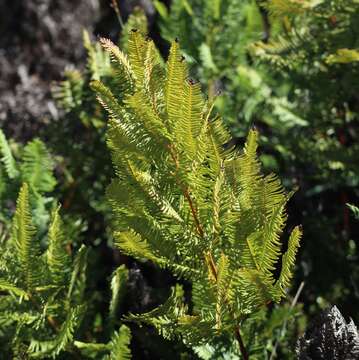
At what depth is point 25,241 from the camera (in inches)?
45.3

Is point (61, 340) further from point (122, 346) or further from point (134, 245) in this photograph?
point (134, 245)

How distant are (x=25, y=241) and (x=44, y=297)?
0.45ft

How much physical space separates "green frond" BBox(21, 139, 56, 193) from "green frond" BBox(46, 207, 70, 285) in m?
0.25

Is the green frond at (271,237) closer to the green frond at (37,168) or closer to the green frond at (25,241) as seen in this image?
the green frond at (25,241)

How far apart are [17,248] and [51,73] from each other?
2.04 m

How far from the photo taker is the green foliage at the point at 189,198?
3.19ft

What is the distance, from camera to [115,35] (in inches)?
95.0

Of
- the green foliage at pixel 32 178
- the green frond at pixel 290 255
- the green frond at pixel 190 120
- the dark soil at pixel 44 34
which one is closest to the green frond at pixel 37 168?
the green foliage at pixel 32 178

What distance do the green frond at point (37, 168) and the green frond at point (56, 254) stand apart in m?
0.25

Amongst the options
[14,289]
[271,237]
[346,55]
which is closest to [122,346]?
Answer: [14,289]

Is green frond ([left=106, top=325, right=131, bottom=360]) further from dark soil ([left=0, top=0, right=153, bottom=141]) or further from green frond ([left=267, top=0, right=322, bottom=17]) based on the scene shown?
dark soil ([left=0, top=0, right=153, bottom=141])

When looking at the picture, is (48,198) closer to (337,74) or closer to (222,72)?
(222,72)

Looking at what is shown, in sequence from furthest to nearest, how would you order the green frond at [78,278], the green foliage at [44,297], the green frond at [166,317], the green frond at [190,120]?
1. the green frond at [78,278]
2. the green foliage at [44,297]
3. the green frond at [166,317]
4. the green frond at [190,120]

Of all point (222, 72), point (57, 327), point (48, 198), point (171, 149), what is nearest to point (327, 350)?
point (171, 149)
